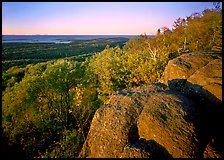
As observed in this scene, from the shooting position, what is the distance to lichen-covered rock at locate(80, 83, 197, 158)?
7234 mm

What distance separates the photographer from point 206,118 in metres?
8.41

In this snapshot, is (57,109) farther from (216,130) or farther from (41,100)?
(216,130)

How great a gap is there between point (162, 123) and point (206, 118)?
222 centimetres

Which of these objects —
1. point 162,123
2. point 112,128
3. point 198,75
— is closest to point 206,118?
point 162,123

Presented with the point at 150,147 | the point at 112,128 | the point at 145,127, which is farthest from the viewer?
the point at 112,128

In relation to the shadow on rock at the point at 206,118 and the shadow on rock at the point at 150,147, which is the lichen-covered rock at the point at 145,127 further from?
the shadow on rock at the point at 206,118

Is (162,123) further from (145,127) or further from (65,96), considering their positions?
(65,96)

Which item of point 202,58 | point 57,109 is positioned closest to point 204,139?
point 202,58

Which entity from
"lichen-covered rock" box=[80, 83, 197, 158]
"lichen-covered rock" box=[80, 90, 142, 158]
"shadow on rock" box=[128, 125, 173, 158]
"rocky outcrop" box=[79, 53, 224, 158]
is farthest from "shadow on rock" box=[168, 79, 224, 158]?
"lichen-covered rock" box=[80, 90, 142, 158]

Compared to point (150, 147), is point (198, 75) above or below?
above

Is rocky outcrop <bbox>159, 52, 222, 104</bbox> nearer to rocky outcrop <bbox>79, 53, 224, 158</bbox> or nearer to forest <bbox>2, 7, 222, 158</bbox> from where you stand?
rocky outcrop <bbox>79, 53, 224, 158</bbox>

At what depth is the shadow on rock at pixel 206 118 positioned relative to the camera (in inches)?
295

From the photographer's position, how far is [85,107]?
20.6 meters

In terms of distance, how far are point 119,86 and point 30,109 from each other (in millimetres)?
8994
